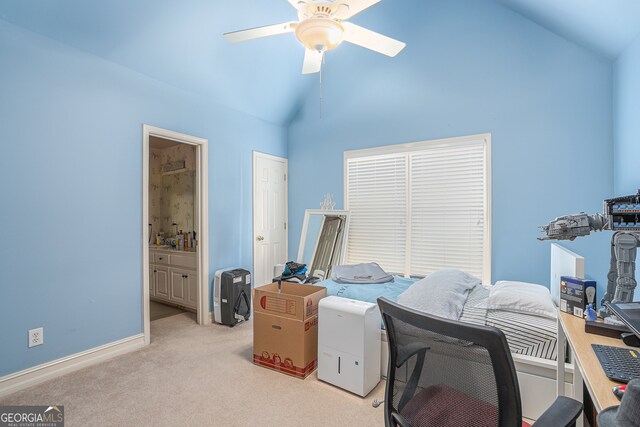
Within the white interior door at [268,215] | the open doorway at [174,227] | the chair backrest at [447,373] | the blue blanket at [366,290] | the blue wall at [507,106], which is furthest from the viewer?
the white interior door at [268,215]

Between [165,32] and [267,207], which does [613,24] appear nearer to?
[165,32]

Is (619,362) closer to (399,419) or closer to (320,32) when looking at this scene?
(399,419)

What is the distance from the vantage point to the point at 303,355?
2.37m

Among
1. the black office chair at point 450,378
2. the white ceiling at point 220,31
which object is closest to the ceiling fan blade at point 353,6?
the white ceiling at point 220,31

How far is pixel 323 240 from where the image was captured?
4.06m

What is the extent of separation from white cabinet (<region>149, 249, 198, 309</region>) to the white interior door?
2.60 feet

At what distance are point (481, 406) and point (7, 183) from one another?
3.10 meters

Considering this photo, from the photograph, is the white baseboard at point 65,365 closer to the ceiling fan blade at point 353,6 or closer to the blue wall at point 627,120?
the ceiling fan blade at point 353,6

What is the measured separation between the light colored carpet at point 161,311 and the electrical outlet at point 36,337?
4.62 feet

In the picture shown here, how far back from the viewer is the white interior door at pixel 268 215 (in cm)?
422

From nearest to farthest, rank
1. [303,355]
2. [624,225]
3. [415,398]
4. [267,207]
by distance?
[415,398]
[624,225]
[303,355]
[267,207]

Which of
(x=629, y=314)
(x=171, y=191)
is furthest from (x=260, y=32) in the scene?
(x=171, y=191)

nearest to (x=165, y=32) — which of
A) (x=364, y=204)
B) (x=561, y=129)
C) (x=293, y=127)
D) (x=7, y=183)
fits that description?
(x=7, y=183)

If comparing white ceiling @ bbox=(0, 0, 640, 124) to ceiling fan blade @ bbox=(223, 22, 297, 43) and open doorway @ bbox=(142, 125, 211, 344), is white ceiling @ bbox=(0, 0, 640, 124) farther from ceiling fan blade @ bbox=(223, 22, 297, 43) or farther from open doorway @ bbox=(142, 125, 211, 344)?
ceiling fan blade @ bbox=(223, 22, 297, 43)
